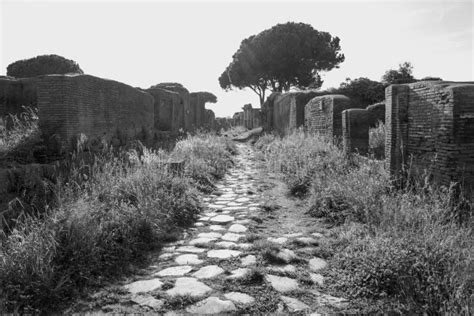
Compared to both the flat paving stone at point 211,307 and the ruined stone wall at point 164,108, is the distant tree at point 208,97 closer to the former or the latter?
the ruined stone wall at point 164,108

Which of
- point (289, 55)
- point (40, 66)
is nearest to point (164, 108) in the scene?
point (40, 66)

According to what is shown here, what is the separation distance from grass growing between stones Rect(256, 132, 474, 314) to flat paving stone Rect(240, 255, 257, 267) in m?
0.79

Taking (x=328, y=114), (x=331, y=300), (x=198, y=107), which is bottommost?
(x=331, y=300)

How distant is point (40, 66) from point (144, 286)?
63.0 ft

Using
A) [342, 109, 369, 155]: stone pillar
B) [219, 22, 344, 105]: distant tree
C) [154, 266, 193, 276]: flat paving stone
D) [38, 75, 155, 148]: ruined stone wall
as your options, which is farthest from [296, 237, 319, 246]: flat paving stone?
[219, 22, 344, 105]: distant tree

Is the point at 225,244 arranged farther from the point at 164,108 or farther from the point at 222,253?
the point at 164,108

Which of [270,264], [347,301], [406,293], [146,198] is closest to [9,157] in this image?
[146,198]

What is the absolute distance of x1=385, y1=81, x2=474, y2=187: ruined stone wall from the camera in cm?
450

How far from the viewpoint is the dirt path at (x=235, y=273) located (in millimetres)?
2982

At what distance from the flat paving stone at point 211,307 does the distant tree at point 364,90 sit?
13.9m

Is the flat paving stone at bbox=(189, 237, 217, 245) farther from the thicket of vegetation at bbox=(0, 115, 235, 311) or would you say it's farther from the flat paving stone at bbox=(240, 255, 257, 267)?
the flat paving stone at bbox=(240, 255, 257, 267)

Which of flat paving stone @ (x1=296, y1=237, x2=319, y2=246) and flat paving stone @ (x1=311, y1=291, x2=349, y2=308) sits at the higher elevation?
flat paving stone @ (x1=296, y1=237, x2=319, y2=246)

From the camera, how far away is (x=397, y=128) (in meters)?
5.98

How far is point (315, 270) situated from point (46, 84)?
6624 mm
